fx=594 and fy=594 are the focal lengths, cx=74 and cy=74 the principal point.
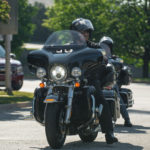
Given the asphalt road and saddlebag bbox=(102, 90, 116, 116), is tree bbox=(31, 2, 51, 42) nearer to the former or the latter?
the asphalt road

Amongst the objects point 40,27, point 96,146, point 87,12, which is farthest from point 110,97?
point 40,27

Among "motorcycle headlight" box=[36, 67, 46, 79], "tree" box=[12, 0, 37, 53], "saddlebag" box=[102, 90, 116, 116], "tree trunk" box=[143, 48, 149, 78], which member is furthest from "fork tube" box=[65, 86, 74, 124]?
"tree" box=[12, 0, 37, 53]

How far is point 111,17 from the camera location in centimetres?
4919

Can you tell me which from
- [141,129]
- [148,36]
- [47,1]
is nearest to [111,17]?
[148,36]

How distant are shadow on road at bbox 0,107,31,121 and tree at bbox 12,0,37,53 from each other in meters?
39.8

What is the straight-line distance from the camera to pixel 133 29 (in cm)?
4631

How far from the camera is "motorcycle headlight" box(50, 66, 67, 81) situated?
7449 mm

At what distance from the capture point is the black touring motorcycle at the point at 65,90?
24.0 ft

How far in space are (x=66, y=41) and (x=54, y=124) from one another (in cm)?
130

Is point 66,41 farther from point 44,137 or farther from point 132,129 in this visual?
point 132,129

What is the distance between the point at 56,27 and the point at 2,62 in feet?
109

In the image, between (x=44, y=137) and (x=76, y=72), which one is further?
(x=44, y=137)

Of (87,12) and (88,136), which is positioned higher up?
(87,12)

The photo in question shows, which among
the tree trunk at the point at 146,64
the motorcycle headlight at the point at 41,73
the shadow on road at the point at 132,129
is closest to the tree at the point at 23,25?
the tree trunk at the point at 146,64
